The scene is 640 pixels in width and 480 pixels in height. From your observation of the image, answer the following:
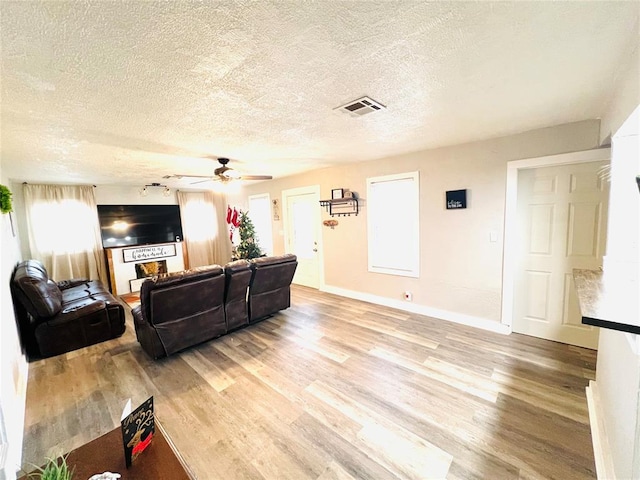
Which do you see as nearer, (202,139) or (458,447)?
(458,447)

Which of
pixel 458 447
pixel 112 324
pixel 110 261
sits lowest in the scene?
pixel 458 447

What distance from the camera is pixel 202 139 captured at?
2.76 m

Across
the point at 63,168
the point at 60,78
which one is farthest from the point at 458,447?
the point at 63,168

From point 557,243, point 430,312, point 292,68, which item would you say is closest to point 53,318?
point 292,68

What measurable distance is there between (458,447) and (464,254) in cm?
229

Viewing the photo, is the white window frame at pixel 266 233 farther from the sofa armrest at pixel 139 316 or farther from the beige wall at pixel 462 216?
the sofa armrest at pixel 139 316

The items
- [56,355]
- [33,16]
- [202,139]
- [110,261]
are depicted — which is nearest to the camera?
[33,16]

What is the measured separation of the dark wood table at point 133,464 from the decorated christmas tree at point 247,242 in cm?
481

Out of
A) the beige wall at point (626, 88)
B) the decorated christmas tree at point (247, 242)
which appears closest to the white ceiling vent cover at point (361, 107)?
the beige wall at point (626, 88)

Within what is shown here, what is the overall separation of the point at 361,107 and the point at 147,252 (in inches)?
239

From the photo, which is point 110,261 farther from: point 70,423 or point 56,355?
point 70,423

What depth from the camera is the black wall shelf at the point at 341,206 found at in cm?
447

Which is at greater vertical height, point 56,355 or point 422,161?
point 422,161

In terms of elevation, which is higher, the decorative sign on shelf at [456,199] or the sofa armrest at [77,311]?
the decorative sign on shelf at [456,199]
